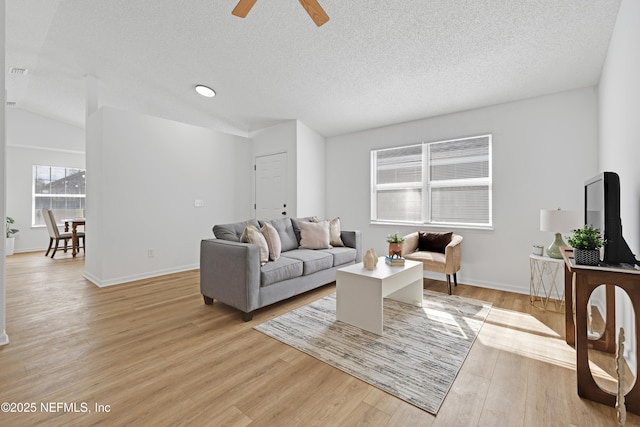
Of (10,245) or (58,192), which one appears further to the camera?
(58,192)

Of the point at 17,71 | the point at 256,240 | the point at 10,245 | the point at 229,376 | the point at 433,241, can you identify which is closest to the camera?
the point at 229,376

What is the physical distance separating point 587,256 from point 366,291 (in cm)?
147

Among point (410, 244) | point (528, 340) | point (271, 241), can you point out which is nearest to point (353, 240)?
point (410, 244)

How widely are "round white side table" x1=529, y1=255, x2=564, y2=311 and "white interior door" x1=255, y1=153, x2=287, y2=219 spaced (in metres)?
3.65

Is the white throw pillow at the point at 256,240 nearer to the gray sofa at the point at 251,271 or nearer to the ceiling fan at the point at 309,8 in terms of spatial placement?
the gray sofa at the point at 251,271

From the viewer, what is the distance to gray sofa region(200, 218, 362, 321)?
106 inches

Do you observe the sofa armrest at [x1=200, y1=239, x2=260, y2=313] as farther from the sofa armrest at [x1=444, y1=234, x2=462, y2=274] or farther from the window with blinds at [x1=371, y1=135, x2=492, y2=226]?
the window with blinds at [x1=371, y1=135, x2=492, y2=226]

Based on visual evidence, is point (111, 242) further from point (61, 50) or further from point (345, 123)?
point (345, 123)

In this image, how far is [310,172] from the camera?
5.23 m

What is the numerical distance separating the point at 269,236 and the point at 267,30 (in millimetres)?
2145

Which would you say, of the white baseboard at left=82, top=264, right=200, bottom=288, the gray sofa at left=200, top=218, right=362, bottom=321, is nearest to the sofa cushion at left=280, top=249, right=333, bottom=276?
the gray sofa at left=200, top=218, right=362, bottom=321

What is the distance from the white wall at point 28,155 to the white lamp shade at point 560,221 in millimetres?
9226

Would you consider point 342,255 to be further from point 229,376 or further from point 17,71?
point 17,71

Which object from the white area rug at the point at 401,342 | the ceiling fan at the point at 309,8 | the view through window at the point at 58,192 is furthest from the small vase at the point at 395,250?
the view through window at the point at 58,192
